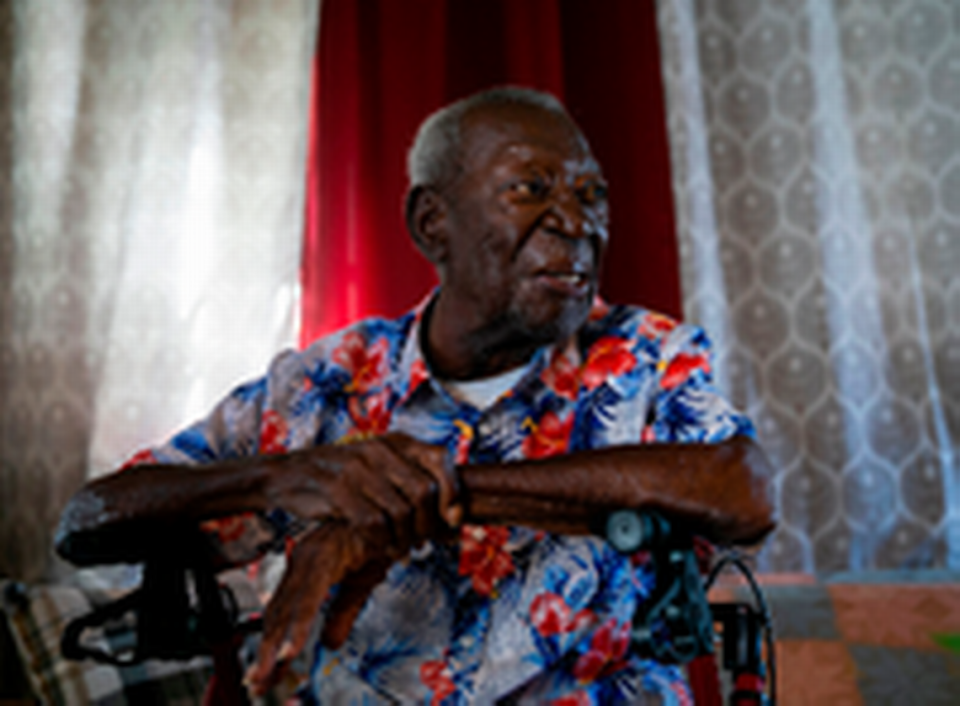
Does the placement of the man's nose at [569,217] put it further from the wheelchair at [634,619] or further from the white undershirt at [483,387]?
the wheelchair at [634,619]

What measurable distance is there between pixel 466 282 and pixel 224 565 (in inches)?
23.6

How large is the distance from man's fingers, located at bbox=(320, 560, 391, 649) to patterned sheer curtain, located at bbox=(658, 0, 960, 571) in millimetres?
1236

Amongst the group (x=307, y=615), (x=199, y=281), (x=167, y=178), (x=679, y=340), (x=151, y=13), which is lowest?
(x=307, y=615)

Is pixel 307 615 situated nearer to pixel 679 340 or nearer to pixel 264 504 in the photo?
pixel 264 504

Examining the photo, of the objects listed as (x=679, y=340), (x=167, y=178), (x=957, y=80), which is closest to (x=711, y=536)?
(x=679, y=340)

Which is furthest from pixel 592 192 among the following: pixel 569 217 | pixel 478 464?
pixel 478 464

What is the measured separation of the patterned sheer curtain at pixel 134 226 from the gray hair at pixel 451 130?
0.83 meters

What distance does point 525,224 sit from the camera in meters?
1.37

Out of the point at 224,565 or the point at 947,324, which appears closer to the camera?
the point at 224,565

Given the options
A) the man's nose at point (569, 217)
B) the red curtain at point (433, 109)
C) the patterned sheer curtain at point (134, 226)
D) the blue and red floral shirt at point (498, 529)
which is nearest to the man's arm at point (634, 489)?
the blue and red floral shirt at point (498, 529)

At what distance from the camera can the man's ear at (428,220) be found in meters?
1.51

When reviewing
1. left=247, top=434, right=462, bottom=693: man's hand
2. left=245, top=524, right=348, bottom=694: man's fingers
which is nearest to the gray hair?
left=247, top=434, right=462, bottom=693: man's hand

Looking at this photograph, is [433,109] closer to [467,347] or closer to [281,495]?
[467,347]

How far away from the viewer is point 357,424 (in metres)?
1.43
